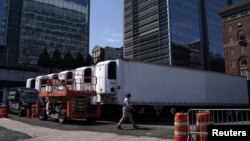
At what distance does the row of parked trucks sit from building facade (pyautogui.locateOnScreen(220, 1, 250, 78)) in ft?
185

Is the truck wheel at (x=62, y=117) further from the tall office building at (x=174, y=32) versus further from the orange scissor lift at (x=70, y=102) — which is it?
the tall office building at (x=174, y=32)

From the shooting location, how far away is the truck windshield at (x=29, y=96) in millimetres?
28472

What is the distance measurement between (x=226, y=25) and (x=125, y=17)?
84.7 meters

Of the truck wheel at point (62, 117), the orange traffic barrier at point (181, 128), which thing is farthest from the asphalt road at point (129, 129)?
the orange traffic barrier at point (181, 128)

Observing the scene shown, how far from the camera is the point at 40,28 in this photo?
128 m

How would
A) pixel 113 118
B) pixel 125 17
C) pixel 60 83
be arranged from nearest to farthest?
1. pixel 60 83
2. pixel 113 118
3. pixel 125 17

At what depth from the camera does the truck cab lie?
91.8 ft

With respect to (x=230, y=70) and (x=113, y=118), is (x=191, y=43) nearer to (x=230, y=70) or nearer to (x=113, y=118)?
(x=230, y=70)

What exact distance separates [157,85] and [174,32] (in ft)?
366

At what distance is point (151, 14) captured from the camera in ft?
472

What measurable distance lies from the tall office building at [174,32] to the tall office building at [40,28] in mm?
25184

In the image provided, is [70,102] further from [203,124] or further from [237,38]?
[237,38]

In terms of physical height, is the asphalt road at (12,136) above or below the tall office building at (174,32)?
below

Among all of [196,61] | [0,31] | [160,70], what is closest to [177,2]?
[196,61]
